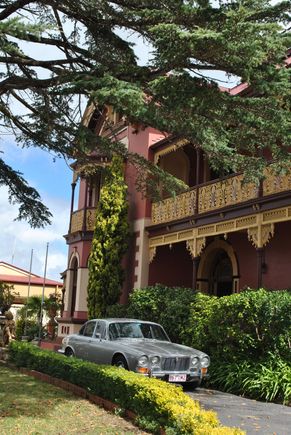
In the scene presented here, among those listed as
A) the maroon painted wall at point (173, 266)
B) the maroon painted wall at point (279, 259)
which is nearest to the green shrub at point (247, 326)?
the maroon painted wall at point (279, 259)

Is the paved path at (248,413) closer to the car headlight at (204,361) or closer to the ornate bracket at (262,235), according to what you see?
the car headlight at (204,361)

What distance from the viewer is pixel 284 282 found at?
1541 centimetres

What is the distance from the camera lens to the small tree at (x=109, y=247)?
20000 mm

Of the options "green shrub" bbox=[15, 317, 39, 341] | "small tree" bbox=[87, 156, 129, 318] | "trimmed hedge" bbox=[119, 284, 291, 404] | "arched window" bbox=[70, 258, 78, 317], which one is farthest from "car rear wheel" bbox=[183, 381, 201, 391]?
"green shrub" bbox=[15, 317, 39, 341]

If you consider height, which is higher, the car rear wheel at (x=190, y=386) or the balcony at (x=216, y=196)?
the balcony at (x=216, y=196)

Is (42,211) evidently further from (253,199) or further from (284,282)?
(284,282)

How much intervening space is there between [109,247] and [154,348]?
9343 millimetres

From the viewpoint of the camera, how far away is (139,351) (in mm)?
10695

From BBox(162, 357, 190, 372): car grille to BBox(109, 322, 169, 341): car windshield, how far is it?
1.60 m

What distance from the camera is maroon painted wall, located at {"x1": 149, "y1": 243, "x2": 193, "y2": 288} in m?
21.0

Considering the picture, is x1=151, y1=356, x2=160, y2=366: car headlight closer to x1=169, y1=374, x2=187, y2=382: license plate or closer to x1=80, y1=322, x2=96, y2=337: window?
x1=169, y1=374, x2=187, y2=382: license plate

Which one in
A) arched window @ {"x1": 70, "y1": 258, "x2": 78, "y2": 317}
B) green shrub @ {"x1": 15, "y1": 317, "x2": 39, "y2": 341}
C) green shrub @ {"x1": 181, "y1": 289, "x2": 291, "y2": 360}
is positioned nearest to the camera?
green shrub @ {"x1": 181, "y1": 289, "x2": 291, "y2": 360}

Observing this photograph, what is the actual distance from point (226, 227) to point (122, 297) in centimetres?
704

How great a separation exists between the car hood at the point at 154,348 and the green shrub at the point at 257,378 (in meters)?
0.91
